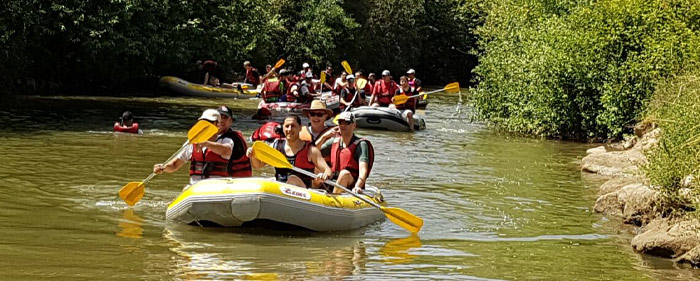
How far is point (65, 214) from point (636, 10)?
41.4 feet

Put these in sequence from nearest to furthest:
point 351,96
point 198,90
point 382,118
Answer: point 382,118, point 351,96, point 198,90

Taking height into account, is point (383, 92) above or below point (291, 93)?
above

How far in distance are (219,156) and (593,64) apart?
11636mm

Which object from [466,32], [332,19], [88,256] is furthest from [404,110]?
[466,32]

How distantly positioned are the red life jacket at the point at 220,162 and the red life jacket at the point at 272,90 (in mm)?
15624

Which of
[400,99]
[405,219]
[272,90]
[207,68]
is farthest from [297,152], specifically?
[207,68]

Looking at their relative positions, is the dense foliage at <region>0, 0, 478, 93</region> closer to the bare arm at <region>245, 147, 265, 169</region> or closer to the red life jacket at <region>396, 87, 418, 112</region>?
the red life jacket at <region>396, 87, 418, 112</region>

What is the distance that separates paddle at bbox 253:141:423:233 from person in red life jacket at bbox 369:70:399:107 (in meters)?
13.3

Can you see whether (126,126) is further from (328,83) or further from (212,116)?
(328,83)

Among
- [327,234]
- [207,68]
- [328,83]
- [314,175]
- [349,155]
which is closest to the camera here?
[314,175]

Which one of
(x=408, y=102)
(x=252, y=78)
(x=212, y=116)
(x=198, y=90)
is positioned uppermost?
(x=212, y=116)

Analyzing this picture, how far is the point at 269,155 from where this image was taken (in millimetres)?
10016

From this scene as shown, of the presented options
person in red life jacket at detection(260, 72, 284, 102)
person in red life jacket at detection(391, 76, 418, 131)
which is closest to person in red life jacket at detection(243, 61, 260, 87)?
person in red life jacket at detection(260, 72, 284, 102)

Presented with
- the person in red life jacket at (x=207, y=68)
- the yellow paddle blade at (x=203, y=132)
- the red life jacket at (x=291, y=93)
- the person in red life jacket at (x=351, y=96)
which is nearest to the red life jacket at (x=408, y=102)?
the person in red life jacket at (x=351, y=96)
